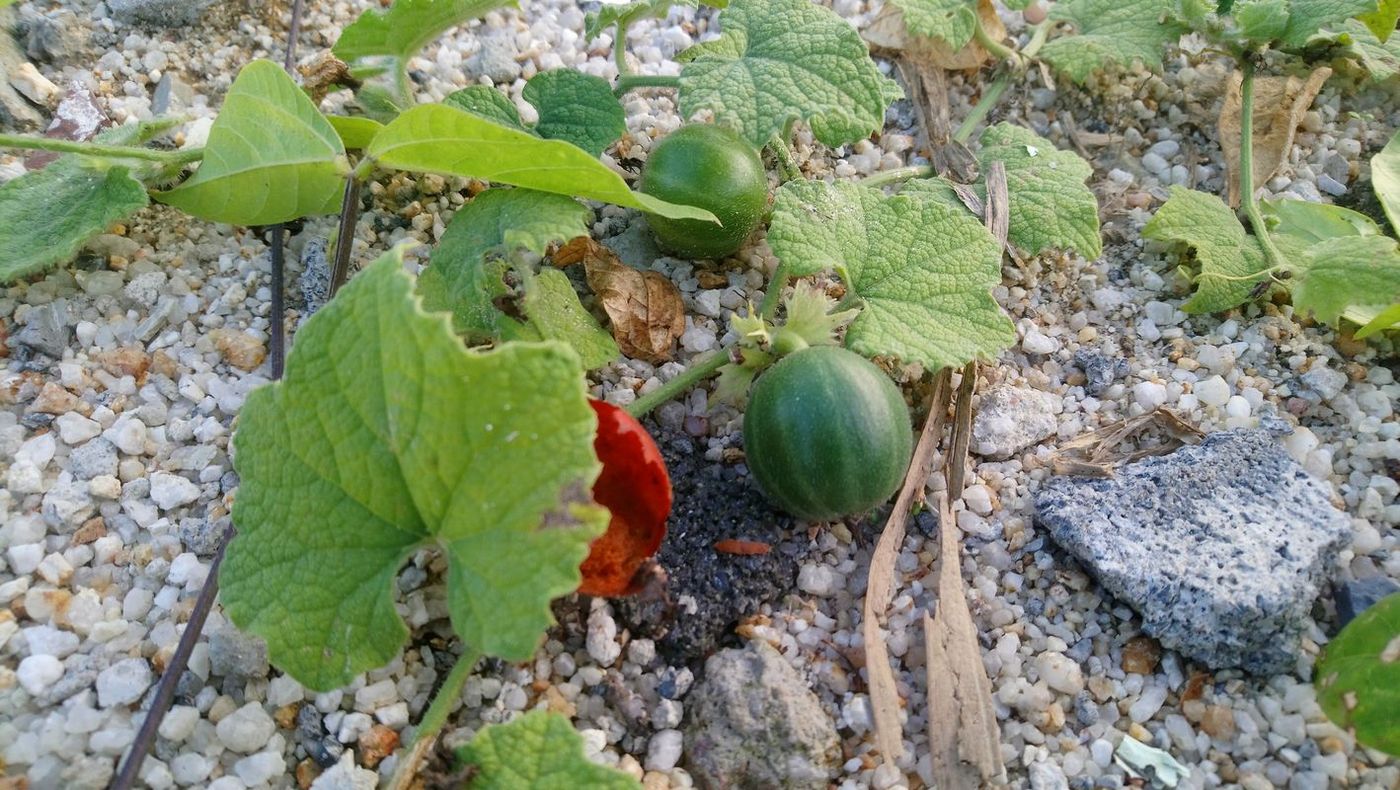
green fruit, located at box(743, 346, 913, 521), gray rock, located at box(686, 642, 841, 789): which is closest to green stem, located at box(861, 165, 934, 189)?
green fruit, located at box(743, 346, 913, 521)

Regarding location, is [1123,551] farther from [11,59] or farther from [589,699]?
[11,59]

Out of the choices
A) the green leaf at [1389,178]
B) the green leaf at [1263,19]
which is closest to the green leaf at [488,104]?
the green leaf at [1263,19]

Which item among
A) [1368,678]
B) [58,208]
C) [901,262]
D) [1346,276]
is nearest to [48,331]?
[58,208]

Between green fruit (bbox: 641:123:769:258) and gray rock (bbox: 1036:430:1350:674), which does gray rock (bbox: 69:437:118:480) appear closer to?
green fruit (bbox: 641:123:769:258)

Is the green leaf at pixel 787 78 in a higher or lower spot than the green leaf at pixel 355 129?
higher

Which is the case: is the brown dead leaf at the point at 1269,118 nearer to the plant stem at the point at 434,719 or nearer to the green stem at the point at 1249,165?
the green stem at the point at 1249,165

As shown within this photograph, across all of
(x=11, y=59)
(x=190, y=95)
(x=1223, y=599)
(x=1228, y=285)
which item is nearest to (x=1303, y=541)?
(x=1223, y=599)

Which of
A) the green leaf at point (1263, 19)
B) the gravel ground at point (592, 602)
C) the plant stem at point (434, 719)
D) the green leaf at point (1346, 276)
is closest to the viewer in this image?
the plant stem at point (434, 719)
